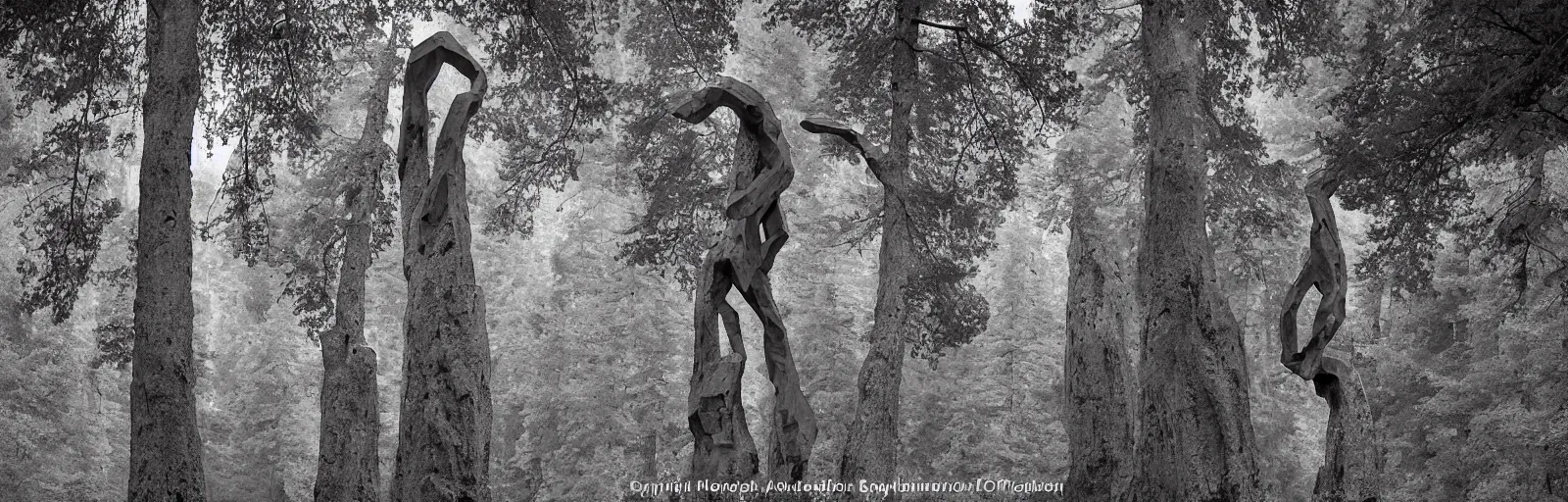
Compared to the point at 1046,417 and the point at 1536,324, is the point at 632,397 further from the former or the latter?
the point at 1536,324

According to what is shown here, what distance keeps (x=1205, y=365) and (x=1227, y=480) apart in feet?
2.79

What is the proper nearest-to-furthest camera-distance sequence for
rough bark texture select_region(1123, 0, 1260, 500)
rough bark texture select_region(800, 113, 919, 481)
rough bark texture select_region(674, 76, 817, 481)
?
rough bark texture select_region(674, 76, 817, 481)
rough bark texture select_region(1123, 0, 1260, 500)
rough bark texture select_region(800, 113, 919, 481)

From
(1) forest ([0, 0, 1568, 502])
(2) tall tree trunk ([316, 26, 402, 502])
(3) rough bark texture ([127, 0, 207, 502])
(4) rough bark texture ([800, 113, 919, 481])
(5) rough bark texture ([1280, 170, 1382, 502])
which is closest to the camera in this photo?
(3) rough bark texture ([127, 0, 207, 502])

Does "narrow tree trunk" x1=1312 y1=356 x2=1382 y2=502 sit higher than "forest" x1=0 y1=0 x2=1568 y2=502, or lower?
lower

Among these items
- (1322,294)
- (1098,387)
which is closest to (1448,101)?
(1322,294)

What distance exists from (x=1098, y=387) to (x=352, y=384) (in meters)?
8.68

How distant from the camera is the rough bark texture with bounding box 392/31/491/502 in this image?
7.10 m

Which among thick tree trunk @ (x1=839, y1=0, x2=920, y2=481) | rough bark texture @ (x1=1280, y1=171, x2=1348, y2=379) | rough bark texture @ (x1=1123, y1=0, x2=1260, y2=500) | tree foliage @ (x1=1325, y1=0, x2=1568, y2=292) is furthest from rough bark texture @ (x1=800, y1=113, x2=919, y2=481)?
tree foliage @ (x1=1325, y1=0, x2=1568, y2=292)

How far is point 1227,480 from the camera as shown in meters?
8.81

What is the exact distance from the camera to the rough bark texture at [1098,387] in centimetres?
1291

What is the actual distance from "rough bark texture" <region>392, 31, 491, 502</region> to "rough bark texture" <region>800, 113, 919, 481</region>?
4.98 m

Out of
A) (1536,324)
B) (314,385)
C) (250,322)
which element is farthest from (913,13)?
(250,322)

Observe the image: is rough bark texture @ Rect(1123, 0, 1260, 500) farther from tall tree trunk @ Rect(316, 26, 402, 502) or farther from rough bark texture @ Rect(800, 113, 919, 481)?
tall tree trunk @ Rect(316, 26, 402, 502)

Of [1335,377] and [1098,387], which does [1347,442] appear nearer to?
[1335,377]
